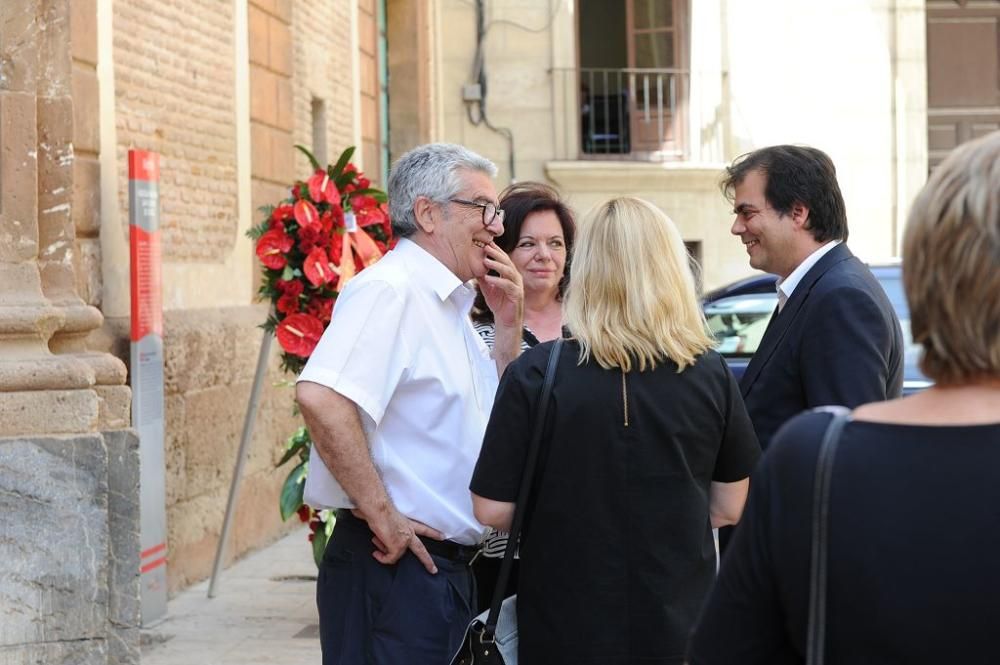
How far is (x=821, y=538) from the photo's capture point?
1798 millimetres

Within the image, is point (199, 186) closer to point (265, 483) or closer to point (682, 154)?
point (265, 483)

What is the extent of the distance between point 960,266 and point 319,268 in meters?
4.88

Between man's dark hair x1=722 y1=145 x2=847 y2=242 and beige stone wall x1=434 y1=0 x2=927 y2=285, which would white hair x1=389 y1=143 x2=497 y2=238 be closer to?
man's dark hair x1=722 y1=145 x2=847 y2=242

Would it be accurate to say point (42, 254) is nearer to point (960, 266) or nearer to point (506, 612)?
point (506, 612)

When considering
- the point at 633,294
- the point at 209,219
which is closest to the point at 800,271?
the point at 633,294

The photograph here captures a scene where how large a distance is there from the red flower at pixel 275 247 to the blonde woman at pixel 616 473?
362 centimetres

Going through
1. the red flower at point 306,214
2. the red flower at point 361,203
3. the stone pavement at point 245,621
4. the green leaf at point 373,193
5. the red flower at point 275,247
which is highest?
the green leaf at point 373,193

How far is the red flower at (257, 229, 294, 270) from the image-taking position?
6.55 metres

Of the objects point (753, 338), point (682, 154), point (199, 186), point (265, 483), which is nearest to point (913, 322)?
point (199, 186)

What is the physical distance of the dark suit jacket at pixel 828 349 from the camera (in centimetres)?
Result: 362

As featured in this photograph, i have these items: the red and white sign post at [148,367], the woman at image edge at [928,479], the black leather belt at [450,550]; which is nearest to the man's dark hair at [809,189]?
the black leather belt at [450,550]

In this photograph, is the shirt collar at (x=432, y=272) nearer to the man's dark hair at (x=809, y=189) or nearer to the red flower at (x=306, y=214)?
the man's dark hair at (x=809, y=189)

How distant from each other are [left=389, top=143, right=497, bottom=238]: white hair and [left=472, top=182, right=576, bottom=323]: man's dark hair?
0.88 meters

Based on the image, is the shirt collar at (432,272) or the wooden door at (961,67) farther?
the wooden door at (961,67)
